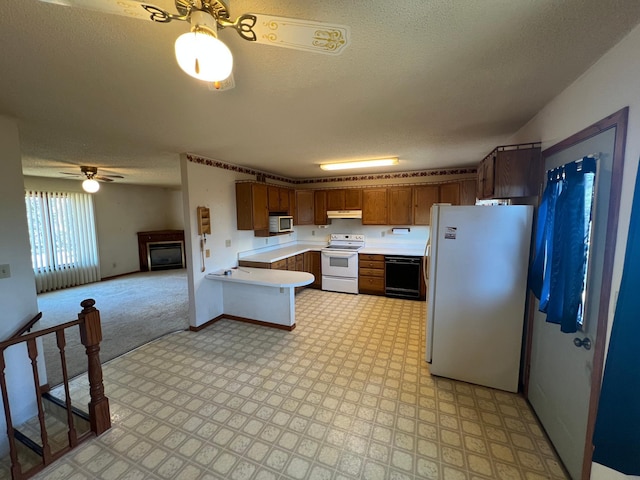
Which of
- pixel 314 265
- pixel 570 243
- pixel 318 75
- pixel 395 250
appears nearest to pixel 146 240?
pixel 314 265

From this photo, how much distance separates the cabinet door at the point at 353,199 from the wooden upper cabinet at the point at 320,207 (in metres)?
0.49

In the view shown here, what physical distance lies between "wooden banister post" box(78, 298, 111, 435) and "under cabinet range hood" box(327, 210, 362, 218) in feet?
14.1

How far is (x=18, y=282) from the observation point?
2215mm

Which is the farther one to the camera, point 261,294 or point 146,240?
point 146,240

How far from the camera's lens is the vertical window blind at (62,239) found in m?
5.40

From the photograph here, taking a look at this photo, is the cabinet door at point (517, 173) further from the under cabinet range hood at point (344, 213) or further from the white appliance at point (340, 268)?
the under cabinet range hood at point (344, 213)

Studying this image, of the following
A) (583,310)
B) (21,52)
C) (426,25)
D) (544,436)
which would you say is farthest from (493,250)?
(21,52)

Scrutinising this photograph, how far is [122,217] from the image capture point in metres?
6.95

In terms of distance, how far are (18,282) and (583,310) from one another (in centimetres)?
430

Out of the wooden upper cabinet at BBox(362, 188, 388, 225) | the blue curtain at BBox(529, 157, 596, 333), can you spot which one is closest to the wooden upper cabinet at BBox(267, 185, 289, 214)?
the wooden upper cabinet at BBox(362, 188, 388, 225)

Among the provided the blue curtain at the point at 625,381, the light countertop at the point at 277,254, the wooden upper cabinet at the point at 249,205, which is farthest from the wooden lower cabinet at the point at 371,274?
the blue curtain at the point at 625,381

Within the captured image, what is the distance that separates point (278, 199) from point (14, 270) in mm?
3521

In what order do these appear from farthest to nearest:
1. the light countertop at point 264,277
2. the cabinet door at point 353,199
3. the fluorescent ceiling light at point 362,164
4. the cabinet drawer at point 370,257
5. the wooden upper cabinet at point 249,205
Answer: the cabinet door at point 353,199
the cabinet drawer at point 370,257
the wooden upper cabinet at point 249,205
the fluorescent ceiling light at point 362,164
the light countertop at point 264,277

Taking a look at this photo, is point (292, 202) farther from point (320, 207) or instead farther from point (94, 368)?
point (94, 368)
